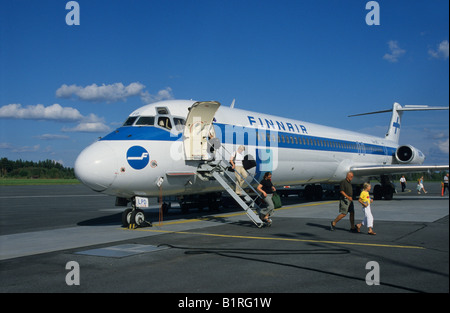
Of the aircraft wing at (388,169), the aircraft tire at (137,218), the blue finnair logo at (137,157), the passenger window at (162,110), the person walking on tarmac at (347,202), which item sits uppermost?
the passenger window at (162,110)

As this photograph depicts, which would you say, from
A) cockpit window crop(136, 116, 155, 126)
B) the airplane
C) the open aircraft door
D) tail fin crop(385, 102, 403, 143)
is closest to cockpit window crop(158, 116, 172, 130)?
the airplane

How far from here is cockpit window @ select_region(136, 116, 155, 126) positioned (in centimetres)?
1190

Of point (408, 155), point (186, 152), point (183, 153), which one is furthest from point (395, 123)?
point (183, 153)

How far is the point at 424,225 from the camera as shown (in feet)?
37.9

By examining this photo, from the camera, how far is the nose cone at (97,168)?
10.3m

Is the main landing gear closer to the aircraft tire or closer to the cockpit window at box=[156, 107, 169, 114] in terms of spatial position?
the cockpit window at box=[156, 107, 169, 114]

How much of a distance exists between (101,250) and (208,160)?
191 inches

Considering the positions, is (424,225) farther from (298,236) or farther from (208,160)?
(208,160)

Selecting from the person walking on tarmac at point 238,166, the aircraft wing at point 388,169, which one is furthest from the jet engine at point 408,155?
the person walking on tarmac at point 238,166

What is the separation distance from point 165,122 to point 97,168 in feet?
8.73

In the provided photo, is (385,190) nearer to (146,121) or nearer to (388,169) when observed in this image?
(388,169)

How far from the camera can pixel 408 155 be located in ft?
94.2

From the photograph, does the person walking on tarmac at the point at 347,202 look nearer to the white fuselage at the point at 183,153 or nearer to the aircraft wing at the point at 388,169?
the white fuselage at the point at 183,153
